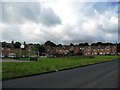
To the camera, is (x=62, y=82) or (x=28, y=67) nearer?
(x=62, y=82)

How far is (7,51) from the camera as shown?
13962 cm

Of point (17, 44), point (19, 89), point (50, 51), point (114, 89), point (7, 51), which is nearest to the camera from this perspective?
point (19, 89)

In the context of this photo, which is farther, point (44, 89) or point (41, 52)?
point (41, 52)

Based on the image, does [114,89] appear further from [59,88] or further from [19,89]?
[19,89]

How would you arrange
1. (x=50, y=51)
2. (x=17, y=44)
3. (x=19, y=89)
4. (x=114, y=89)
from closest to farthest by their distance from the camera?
(x=19, y=89), (x=114, y=89), (x=17, y=44), (x=50, y=51)

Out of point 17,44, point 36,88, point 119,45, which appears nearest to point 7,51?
point 17,44

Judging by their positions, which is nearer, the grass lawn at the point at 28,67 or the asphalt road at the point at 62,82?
the asphalt road at the point at 62,82

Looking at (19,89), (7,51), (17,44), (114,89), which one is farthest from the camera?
(17,44)

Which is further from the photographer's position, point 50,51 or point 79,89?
point 50,51

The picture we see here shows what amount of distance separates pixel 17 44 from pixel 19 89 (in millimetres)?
166448

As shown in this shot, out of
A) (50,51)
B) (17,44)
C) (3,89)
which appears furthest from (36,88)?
(50,51)

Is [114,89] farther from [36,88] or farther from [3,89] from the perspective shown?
[3,89]

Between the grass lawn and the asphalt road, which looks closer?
the asphalt road

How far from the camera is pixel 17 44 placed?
175 meters
